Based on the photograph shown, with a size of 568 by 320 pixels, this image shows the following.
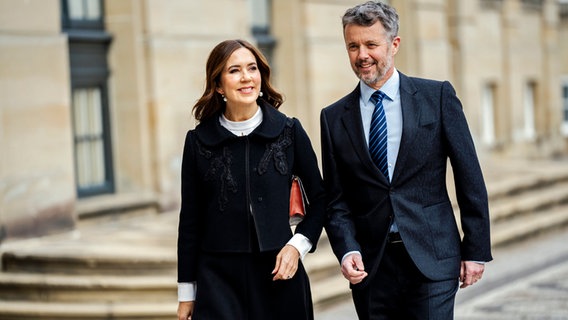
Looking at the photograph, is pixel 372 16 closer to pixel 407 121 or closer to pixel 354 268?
pixel 407 121

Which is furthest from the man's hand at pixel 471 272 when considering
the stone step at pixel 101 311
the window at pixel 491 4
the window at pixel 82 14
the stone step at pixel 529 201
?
the window at pixel 491 4

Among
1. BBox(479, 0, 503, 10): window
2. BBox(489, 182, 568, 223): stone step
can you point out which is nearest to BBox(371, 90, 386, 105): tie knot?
BBox(489, 182, 568, 223): stone step

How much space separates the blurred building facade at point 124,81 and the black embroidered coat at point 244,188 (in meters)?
4.95

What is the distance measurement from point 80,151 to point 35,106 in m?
1.44

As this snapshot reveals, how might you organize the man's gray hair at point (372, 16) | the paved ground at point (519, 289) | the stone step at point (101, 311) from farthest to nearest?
the paved ground at point (519, 289), the stone step at point (101, 311), the man's gray hair at point (372, 16)

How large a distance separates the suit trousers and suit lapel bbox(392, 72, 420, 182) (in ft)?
1.20

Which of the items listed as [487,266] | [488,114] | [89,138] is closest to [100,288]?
[89,138]

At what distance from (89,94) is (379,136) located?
22.5 ft

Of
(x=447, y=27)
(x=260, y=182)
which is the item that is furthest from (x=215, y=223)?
(x=447, y=27)

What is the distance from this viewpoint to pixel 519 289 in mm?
10484

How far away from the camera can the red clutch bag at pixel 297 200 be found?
4887 millimetres

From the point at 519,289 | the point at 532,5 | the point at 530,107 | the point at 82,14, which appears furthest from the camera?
the point at 530,107

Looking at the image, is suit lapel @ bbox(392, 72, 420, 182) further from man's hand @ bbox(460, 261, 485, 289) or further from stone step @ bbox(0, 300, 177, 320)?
stone step @ bbox(0, 300, 177, 320)

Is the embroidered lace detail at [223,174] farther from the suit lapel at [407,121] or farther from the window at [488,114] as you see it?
the window at [488,114]
